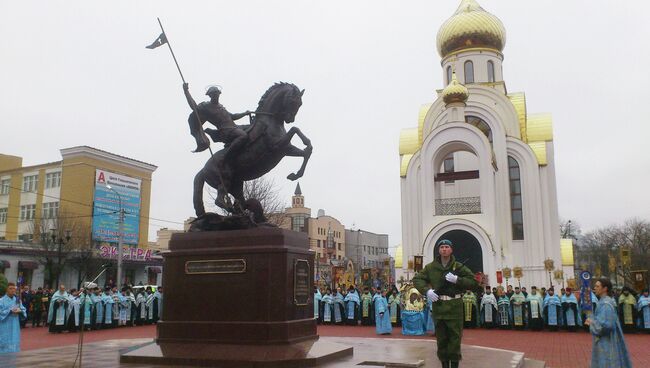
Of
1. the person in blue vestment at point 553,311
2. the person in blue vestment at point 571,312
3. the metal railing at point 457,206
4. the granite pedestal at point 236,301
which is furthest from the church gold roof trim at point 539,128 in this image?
the granite pedestal at point 236,301

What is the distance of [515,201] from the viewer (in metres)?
31.4

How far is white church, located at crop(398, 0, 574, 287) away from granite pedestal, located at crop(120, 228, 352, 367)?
65.4 ft

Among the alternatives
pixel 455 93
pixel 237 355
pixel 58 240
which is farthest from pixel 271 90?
pixel 58 240

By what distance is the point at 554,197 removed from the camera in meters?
31.7

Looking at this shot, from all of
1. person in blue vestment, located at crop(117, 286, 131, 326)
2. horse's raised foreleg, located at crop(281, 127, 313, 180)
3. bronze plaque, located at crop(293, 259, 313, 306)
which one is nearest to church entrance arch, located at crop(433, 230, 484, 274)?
person in blue vestment, located at crop(117, 286, 131, 326)

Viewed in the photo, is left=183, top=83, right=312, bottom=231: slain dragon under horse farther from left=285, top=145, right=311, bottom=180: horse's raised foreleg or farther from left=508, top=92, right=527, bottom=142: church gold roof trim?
left=508, top=92, right=527, bottom=142: church gold roof trim

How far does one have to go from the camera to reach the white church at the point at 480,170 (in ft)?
93.9

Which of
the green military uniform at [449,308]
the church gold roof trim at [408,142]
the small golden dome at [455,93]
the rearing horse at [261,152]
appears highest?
the small golden dome at [455,93]

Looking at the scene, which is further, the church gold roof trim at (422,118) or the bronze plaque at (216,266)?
the church gold roof trim at (422,118)

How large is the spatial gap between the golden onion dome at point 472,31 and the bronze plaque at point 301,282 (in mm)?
29846

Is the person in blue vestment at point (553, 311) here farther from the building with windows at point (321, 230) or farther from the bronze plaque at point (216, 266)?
the building with windows at point (321, 230)

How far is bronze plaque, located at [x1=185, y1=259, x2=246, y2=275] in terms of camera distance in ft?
26.9

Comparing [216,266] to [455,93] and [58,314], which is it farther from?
[455,93]

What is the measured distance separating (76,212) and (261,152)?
127ft
